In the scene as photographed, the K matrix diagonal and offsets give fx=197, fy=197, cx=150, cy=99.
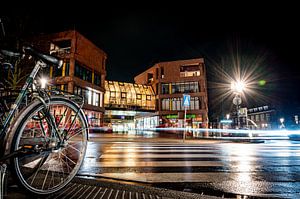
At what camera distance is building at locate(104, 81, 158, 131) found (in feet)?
165

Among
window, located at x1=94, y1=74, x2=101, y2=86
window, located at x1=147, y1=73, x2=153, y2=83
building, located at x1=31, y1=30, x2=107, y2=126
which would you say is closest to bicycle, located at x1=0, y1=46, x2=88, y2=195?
building, located at x1=31, y1=30, x2=107, y2=126

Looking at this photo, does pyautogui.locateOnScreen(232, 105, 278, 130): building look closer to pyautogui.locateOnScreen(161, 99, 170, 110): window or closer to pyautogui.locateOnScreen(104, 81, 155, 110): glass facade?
pyautogui.locateOnScreen(161, 99, 170, 110): window

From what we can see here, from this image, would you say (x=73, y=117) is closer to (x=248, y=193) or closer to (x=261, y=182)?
(x=248, y=193)

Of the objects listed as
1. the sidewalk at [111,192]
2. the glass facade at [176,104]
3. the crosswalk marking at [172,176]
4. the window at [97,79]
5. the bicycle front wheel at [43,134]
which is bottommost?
the crosswalk marking at [172,176]

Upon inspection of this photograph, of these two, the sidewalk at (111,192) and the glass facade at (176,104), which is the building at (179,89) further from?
the sidewalk at (111,192)

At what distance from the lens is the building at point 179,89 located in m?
51.2

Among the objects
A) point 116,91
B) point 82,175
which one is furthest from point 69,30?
point 82,175

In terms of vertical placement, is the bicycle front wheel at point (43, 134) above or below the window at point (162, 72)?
below

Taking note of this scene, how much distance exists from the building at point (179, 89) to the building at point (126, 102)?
2.86 metres

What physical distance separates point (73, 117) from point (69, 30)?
34.7 metres

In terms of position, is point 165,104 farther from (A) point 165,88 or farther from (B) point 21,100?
(B) point 21,100

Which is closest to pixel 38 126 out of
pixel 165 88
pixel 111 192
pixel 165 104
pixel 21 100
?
pixel 21 100

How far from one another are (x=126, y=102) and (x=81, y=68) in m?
19.1

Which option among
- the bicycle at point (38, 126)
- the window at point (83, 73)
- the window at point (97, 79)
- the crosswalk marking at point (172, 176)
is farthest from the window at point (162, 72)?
the bicycle at point (38, 126)
